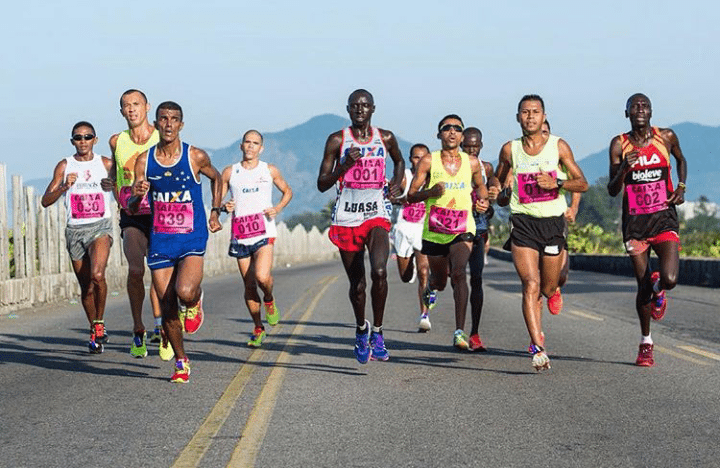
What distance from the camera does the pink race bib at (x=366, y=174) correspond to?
32.6 ft

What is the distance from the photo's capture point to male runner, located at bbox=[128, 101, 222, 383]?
9.28 metres

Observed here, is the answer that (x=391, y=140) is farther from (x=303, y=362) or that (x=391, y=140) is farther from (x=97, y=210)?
(x=97, y=210)

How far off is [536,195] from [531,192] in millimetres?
50

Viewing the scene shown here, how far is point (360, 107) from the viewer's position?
32.3 ft

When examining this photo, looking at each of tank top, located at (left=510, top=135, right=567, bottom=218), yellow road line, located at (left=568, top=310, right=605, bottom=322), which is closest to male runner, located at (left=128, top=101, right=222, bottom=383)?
tank top, located at (left=510, top=135, right=567, bottom=218)

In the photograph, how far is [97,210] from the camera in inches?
481

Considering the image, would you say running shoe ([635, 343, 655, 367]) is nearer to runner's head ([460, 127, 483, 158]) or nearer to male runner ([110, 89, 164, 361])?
runner's head ([460, 127, 483, 158])

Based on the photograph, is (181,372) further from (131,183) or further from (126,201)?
(131,183)

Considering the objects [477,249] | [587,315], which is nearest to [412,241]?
[587,315]

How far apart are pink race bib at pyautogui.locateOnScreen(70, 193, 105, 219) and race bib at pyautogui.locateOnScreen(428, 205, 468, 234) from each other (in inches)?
136

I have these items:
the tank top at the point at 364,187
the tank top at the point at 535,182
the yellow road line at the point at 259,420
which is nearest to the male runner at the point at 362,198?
the tank top at the point at 364,187

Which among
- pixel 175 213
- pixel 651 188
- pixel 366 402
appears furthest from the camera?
pixel 651 188

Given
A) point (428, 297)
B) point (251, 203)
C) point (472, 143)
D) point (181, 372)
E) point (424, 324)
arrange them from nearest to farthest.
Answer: point (181, 372), point (251, 203), point (472, 143), point (428, 297), point (424, 324)

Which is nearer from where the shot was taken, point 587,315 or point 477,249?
point 477,249
